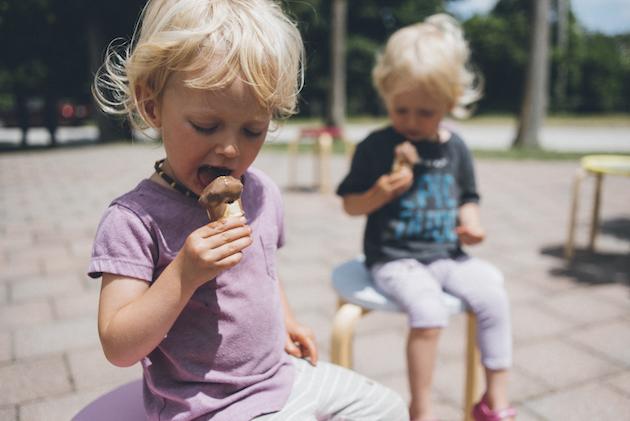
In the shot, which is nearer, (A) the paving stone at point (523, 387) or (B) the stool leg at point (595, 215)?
(A) the paving stone at point (523, 387)

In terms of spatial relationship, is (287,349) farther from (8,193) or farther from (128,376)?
(8,193)

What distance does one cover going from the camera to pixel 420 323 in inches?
59.2

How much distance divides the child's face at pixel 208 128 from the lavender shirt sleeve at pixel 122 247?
14 cm

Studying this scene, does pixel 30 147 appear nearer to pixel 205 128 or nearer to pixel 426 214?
pixel 426 214

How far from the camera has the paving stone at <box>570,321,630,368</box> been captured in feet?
7.79

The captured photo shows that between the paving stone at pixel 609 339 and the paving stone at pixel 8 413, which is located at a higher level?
the paving stone at pixel 8 413

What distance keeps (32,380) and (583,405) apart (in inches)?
81.9

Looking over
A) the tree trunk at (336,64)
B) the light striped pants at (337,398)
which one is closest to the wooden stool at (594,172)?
the light striped pants at (337,398)

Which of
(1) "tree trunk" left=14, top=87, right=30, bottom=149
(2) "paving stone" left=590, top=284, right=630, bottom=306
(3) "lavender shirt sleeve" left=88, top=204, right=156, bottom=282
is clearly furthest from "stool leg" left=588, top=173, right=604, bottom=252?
(1) "tree trunk" left=14, top=87, right=30, bottom=149

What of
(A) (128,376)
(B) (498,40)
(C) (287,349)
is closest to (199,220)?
(C) (287,349)

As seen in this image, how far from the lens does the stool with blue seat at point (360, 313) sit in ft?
4.91

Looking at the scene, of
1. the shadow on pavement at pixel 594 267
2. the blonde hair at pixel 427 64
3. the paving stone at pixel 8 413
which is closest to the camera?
the blonde hair at pixel 427 64

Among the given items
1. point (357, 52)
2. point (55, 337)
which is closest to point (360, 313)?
point (55, 337)

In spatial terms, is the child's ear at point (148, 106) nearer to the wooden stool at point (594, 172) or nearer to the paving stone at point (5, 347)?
the paving stone at point (5, 347)
